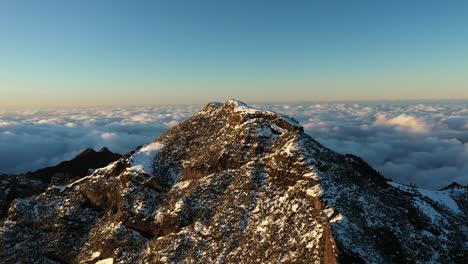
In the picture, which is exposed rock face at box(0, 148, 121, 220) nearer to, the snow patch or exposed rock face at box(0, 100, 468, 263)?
exposed rock face at box(0, 100, 468, 263)

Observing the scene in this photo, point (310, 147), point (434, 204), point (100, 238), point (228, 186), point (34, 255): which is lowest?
point (34, 255)

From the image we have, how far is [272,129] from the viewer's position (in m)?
55.7

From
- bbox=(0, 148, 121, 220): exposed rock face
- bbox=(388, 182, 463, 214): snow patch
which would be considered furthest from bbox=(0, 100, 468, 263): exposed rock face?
bbox=(0, 148, 121, 220): exposed rock face

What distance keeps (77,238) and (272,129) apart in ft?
115

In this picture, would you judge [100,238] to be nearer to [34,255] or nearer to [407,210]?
[34,255]

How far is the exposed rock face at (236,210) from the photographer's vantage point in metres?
37.6

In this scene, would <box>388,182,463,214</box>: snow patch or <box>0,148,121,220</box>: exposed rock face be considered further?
<box>0,148,121,220</box>: exposed rock face

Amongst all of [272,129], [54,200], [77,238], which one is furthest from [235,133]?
[54,200]

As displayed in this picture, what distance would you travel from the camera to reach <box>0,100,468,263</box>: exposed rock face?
3759 centimetres

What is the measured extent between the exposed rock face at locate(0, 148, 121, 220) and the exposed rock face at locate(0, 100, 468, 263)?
12606 millimetres

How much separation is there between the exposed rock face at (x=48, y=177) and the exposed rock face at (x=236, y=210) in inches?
496

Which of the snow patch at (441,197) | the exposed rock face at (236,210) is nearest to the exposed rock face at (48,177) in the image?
the exposed rock face at (236,210)

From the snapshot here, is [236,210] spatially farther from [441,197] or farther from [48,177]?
[48,177]

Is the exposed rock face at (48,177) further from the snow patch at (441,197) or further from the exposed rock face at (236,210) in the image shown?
the snow patch at (441,197)
